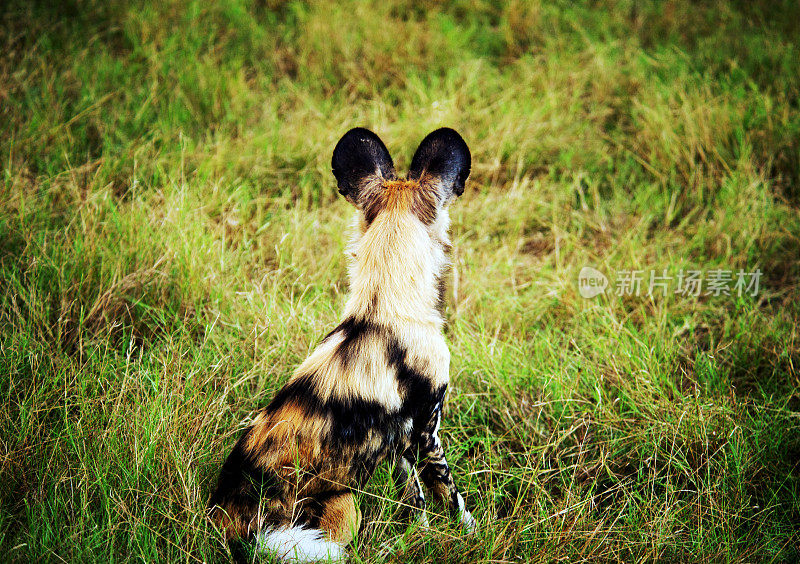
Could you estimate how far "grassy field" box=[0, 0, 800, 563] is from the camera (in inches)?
92.1

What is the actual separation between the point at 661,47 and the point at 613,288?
321 cm

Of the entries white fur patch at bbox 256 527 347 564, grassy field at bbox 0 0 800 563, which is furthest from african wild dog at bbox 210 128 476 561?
grassy field at bbox 0 0 800 563

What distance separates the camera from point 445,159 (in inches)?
90.7

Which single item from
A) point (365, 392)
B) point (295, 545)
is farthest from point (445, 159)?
point (295, 545)

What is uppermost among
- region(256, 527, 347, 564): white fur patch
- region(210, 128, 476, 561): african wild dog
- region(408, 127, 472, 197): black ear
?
region(408, 127, 472, 197): black ear

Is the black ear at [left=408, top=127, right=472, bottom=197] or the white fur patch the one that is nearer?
the white fur patch

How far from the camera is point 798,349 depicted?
3107 mm

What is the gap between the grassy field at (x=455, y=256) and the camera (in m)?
2.34

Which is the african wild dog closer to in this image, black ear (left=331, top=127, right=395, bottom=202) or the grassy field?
black ear (left=331, top=127, right=395, bottom=202)

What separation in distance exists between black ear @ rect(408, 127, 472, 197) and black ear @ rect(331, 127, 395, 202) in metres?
0.17

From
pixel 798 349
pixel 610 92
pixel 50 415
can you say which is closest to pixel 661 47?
pixel 610 92

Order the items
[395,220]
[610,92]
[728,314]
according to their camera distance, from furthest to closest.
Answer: [610,92]
[728,314]
[395,220]

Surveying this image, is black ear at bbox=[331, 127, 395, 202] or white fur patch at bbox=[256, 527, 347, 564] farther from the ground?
black ear at bbox=[331, 127, 395, 202]

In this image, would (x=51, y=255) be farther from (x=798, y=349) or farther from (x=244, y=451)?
(x=798, y=349)
